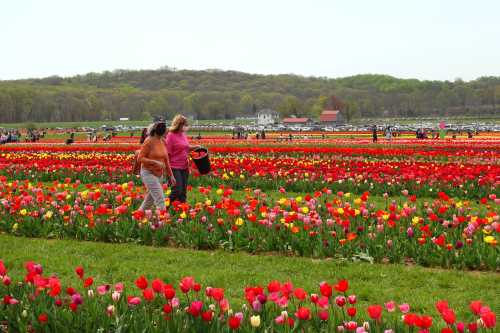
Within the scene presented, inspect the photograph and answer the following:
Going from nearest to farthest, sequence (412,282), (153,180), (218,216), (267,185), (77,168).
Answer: (412,282) < (218,216) < (153,180) < (267,185) < (77,168)

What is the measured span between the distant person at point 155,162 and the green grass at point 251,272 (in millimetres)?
1456

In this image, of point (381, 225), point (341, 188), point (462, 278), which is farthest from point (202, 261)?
point (341, 188)

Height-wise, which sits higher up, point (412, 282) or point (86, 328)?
point (86, 328)

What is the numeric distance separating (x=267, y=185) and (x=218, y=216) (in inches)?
256

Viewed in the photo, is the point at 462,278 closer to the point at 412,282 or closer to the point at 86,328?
the point at 412,282

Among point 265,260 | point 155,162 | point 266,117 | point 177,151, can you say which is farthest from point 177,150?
point 266,117

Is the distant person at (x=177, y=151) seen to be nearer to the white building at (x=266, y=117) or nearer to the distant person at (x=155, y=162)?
the distant person at (x=155, y=162)

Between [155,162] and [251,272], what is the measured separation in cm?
350

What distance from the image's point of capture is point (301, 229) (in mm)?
8555

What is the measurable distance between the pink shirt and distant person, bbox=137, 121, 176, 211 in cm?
69

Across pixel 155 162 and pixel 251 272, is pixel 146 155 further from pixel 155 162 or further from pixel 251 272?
pixel 251 272

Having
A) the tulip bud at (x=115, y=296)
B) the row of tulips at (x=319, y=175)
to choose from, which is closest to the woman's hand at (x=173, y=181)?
the row of tulips at (x=319, y=175)

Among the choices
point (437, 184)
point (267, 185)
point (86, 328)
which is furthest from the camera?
point (267, 185)

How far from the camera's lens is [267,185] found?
15984 mm
